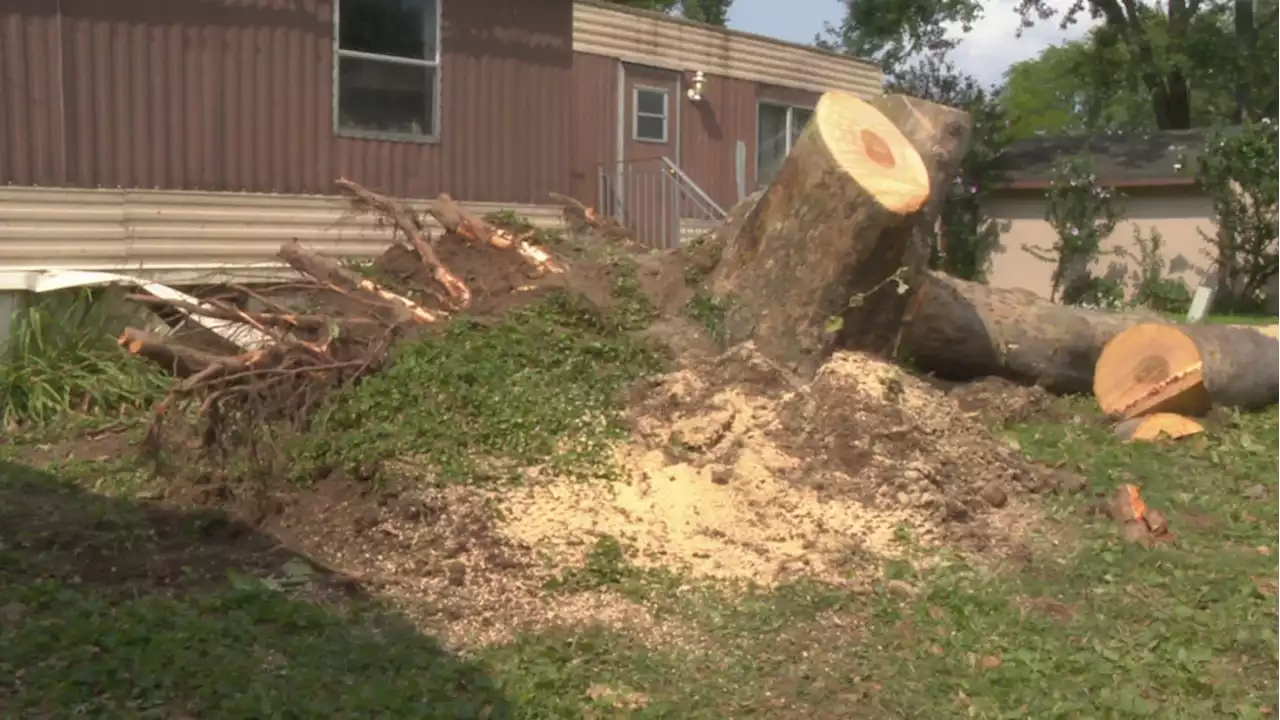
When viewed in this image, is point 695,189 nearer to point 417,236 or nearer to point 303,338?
point 417,236

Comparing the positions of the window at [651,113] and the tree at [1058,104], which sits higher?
the tree at [1058,104]

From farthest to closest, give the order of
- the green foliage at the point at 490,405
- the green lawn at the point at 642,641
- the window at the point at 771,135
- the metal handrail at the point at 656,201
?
the window at the point at 771,135, the metal handrail at the point at 656,201, the green foliage at the point at 490,405, the green lawn at the point at 642,641

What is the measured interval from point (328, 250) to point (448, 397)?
13.8ft

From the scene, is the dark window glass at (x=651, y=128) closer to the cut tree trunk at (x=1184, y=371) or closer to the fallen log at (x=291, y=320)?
the cut tree trunk at (x=1184, y=371)

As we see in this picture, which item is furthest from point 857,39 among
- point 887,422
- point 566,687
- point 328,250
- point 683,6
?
point 566,687

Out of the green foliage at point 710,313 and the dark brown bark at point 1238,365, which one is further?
the dark brown bark at point 1238,365

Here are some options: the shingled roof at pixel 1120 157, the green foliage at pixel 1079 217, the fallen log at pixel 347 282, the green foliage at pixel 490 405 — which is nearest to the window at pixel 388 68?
the fallen log at pixel 347 282

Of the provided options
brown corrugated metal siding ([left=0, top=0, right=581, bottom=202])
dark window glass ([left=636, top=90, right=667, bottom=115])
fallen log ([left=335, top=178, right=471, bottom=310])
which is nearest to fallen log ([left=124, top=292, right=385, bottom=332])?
fallen log ([left=335, top=178, right=471, bottom=310])

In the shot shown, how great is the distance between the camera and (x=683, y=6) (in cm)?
4191

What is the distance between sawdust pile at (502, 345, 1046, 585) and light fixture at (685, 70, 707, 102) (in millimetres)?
9139

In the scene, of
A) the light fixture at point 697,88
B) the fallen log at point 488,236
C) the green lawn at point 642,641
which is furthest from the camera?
the light fixture at point 697,88

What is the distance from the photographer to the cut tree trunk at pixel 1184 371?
8.37 meters

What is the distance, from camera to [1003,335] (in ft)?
29.2

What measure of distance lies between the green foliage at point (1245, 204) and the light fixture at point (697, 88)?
297 inches
